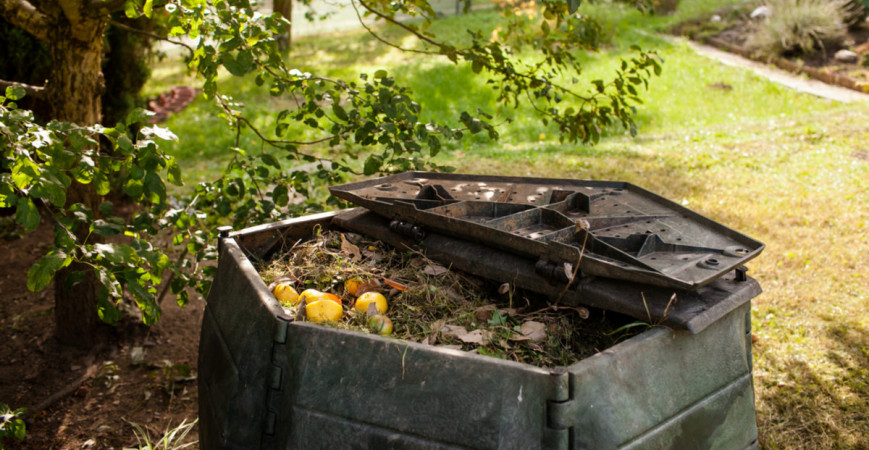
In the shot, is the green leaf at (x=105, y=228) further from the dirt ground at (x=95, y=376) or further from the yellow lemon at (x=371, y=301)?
the dirt ground at (x=95, y=376)

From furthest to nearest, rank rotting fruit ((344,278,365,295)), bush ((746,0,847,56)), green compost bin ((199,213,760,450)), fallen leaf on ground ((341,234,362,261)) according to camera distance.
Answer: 1. bush ((746,0,847,56))
2. fallen leaf on ground ((341,234,362,261))
3. rotting fruit ((344,278,365,295))
4. green compost bin ((199,213,760,450))

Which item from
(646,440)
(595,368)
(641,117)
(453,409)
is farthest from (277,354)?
(641,117)

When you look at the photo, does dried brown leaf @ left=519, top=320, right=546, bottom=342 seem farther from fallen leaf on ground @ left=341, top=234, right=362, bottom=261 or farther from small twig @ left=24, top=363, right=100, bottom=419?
→ small twig @ left=24, top=363, right=100, bottom=419

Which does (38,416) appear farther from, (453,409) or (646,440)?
(646,440)

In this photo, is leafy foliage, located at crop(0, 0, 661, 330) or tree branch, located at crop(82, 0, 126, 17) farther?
tree branch, located at crop(82, 0, 126, 17)

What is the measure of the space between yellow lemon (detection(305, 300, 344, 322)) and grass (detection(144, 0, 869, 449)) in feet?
7.92

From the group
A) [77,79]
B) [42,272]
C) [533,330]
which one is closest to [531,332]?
[533,330]

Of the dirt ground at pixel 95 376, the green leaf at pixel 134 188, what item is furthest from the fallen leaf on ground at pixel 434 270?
the dirt ground at pixel 95 376

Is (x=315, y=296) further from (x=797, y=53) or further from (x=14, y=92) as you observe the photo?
(x=797, y=53)

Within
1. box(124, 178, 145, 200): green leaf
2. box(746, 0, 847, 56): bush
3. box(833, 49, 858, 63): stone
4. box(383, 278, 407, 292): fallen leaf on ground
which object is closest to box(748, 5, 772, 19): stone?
box(746, 0, 847, 56): bush

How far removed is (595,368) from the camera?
195 cm

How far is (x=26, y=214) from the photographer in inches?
95.0

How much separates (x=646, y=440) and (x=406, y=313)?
3.33 feet

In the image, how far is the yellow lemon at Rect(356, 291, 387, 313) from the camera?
2.70 m
